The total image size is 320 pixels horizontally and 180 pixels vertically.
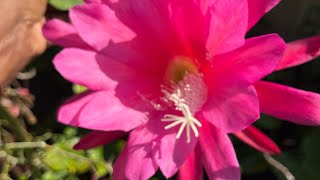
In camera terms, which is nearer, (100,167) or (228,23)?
(228,23)

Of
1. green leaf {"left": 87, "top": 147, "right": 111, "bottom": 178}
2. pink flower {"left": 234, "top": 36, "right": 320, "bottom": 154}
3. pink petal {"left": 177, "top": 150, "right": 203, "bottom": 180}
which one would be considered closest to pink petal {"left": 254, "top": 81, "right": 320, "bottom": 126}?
pink flower {"left": 234, "top": 36, "right": 320, "bottom": 154}

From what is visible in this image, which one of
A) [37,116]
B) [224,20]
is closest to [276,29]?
[37,116]

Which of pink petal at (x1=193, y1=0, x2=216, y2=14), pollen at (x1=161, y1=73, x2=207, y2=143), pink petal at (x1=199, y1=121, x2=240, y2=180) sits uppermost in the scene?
pink petal at (x1=193, y1=0, x2=216, y2=14)

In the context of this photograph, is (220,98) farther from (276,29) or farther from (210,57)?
(276,29)

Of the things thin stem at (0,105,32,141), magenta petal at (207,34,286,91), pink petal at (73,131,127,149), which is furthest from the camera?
thin stem at (0,105,32,141)

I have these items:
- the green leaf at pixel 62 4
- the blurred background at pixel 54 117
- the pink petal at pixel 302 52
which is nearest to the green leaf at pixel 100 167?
the blurred background at pixel 54 117

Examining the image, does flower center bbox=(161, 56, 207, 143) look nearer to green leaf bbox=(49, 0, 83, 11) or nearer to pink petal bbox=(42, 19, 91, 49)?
pink petal bbox=(42, 19, 91, 49)

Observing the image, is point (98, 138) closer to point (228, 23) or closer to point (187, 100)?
point (187, 100)

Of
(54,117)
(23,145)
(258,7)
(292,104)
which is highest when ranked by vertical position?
(258,7)

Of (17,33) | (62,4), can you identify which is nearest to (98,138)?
(17,33)
